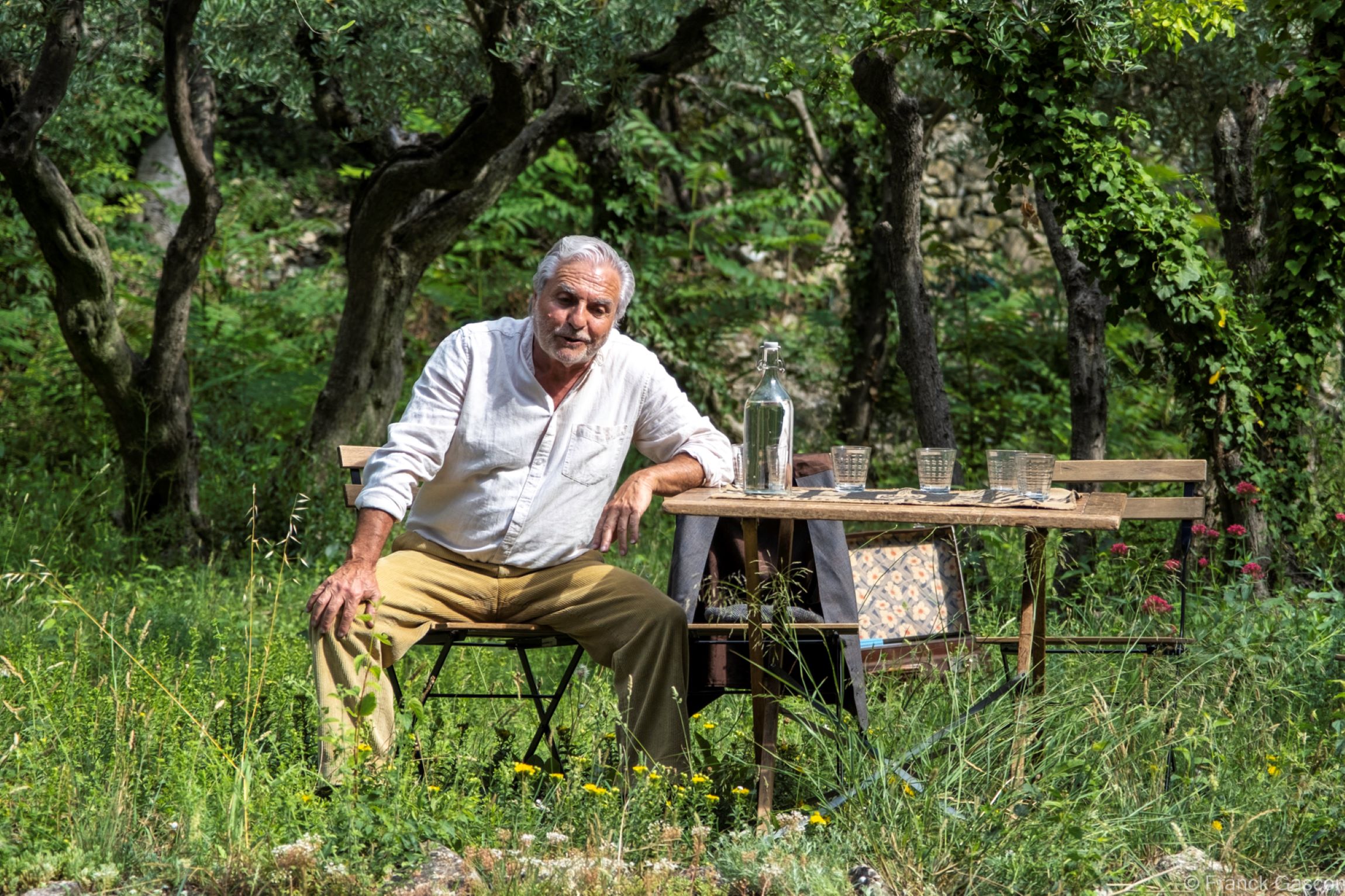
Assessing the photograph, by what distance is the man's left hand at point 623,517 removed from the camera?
3.40 m

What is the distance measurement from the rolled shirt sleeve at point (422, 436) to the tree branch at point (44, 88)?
3.22 meters

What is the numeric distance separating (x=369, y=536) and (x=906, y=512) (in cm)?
136

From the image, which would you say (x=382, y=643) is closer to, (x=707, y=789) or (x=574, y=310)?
(x=707, y=789)

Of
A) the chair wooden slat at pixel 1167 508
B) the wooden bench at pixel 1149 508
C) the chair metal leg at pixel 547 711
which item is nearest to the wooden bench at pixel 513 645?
the chair metal leg at pixel 547 711

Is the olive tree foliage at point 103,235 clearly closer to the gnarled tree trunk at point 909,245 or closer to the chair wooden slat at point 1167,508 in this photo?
the gnarled tree trunk at point 909,245

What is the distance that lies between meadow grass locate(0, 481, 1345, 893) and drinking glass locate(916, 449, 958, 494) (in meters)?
0.50

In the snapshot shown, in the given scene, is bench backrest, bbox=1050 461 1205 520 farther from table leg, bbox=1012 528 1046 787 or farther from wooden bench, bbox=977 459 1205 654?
table leg, bbox=1012 528 1046 787

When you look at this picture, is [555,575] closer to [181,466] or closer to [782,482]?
[782,482]

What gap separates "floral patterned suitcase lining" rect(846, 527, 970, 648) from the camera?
4.44m

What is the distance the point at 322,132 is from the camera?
1365 centimetres

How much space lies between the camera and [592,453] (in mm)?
3783

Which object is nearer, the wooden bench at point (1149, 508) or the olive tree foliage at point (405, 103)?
the wooden bench at point (1149, 508)

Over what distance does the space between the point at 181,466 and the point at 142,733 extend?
3.79 m

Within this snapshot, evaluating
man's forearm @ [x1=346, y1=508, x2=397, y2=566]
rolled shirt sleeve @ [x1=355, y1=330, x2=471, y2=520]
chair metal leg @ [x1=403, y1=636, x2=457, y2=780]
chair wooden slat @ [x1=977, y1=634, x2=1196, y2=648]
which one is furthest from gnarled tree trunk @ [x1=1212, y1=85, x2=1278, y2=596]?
man's forearm @ [x1=346, y1=508, x2=397, y2=566]
